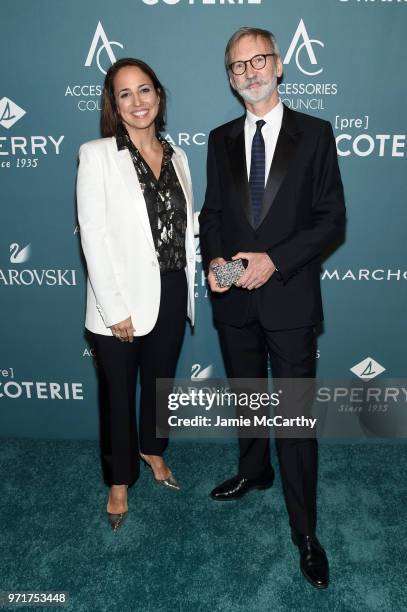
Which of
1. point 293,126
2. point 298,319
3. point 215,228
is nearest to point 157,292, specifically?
point 215,228

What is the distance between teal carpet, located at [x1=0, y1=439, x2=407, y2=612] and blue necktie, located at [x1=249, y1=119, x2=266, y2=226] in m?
1.48

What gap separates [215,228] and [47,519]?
1648 millimetres

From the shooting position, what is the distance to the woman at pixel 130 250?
227 cm

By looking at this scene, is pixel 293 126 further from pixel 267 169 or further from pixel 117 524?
pixel 117 524

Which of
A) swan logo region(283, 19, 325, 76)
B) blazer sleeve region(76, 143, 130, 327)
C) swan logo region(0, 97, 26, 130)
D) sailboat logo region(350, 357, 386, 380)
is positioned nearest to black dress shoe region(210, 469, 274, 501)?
sailboat logo region(350, 357, 386, 380)

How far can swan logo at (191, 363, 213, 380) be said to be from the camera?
3236 mm

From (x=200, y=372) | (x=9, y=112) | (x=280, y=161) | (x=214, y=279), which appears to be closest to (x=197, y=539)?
(x=200, y=372)

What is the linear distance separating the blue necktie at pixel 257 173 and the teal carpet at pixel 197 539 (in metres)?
1.48

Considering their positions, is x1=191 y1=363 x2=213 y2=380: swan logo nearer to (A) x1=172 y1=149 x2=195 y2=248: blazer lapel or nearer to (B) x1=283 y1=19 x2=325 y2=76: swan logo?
(A) x1=172 y1=149 x2=195 y2=248: blazer lapel

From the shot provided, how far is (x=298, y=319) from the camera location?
2.29 meters

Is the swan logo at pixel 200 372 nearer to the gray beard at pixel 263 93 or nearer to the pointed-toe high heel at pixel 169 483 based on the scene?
the pointed-toe high heel at pixel 169 483

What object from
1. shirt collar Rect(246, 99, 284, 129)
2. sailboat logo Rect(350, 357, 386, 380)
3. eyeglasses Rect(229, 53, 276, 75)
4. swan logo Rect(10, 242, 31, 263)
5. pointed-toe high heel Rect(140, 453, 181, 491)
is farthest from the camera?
sailboat logo Rect(350, 357, 386, 380)

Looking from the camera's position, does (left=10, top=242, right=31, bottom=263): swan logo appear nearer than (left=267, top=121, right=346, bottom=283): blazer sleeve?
No

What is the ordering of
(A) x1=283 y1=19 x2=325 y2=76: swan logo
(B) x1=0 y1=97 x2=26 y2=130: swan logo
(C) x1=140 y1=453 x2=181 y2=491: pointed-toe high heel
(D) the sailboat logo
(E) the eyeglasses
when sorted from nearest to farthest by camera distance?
(E) the eyeglasses, (A) x1=283 y1=19 x2=325 y2=76: swan logo, (B) x1=0 y1=97 x2=26 y2=130: swan logo, (C) x1=140 y1=453 x2=181 y2=491: pointed-toe high heel, (D) the sailboat logo
